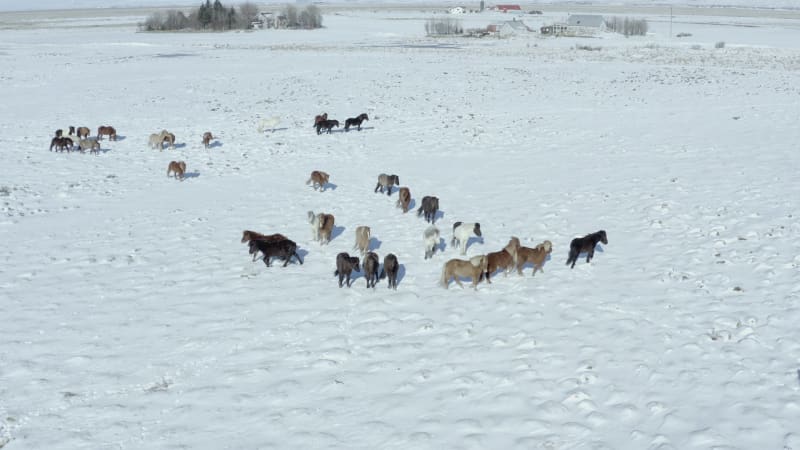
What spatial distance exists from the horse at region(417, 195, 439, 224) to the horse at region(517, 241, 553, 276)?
3.77m

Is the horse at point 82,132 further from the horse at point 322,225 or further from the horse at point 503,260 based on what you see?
the horse at point 503,260

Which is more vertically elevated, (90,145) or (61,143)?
(61,143)

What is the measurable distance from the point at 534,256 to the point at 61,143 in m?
19.5

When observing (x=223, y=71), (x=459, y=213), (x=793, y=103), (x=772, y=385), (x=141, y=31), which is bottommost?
(x=772, y=385)

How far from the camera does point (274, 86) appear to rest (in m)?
40.2

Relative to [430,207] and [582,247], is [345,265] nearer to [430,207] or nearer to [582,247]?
[430,207]

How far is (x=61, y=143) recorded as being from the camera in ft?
76.6

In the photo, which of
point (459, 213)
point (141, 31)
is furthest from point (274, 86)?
point (141, 31)

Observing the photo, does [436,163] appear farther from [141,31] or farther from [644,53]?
[141,31]

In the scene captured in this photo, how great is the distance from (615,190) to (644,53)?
51101 mm

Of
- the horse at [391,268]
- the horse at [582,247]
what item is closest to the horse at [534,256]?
the horse at [582,247]

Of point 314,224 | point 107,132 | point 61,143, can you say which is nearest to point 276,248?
point 314,224

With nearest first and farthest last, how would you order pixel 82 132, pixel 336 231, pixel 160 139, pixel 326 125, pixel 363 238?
pixel 363 238 < pixel 336 231 < pixel 160 139 < pixel 82 132 < pixel 326 125

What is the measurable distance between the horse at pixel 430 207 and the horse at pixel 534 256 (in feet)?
12.4
